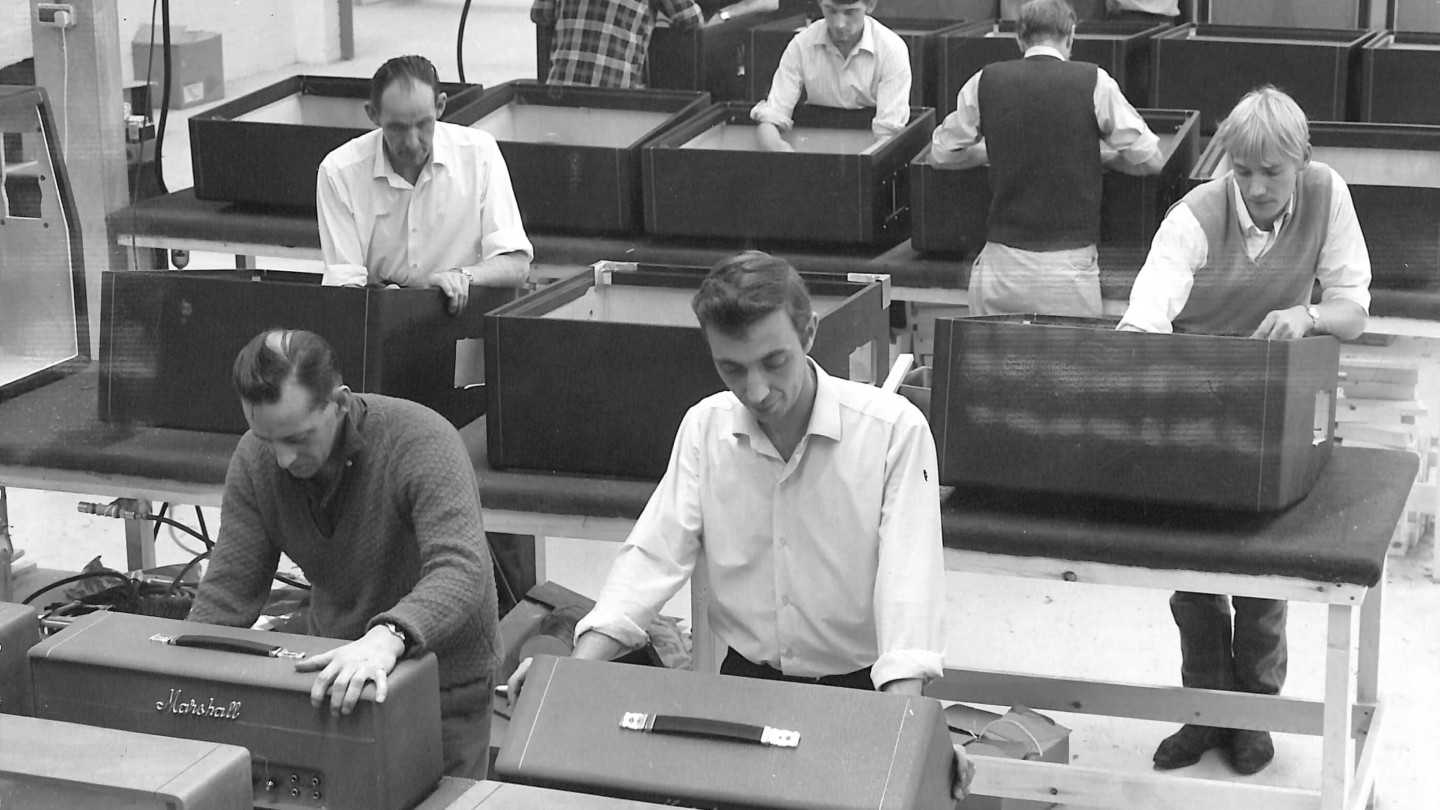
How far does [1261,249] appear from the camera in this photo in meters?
2.89

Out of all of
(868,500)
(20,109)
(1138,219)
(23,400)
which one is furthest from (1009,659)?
(20,109)

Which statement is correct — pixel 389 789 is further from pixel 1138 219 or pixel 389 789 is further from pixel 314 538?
pixel 1138 219

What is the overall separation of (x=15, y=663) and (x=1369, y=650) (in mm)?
2197

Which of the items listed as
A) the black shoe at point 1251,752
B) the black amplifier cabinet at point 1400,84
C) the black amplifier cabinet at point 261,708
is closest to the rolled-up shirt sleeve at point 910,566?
the black amplifier cabinet at point 261,708

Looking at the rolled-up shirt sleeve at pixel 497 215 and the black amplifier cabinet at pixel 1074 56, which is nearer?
the rolled-up shirt sleeve at pixel 497 215

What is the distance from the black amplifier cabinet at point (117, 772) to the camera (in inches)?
57.1

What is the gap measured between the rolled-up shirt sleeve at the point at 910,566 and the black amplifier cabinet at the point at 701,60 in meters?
4.01

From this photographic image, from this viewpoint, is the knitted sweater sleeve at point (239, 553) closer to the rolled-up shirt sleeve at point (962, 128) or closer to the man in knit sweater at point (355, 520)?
the man in knit sweater at point (355, 520)

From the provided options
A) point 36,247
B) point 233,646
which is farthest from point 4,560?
point 233,646

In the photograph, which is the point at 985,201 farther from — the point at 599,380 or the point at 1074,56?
the point at 599,380

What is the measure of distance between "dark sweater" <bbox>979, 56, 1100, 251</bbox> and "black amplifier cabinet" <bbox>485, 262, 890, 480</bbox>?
2.96 feet

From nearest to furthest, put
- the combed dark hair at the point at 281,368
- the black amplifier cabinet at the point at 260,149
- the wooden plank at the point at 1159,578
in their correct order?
1. the combed dark hair at the point at 281,368
2. the wooden plank at the point at 1159,578
3. the black amplifier cabinet at the point at 260,149

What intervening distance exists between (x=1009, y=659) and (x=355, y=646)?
222 centimetres

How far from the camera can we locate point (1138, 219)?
3.96m
